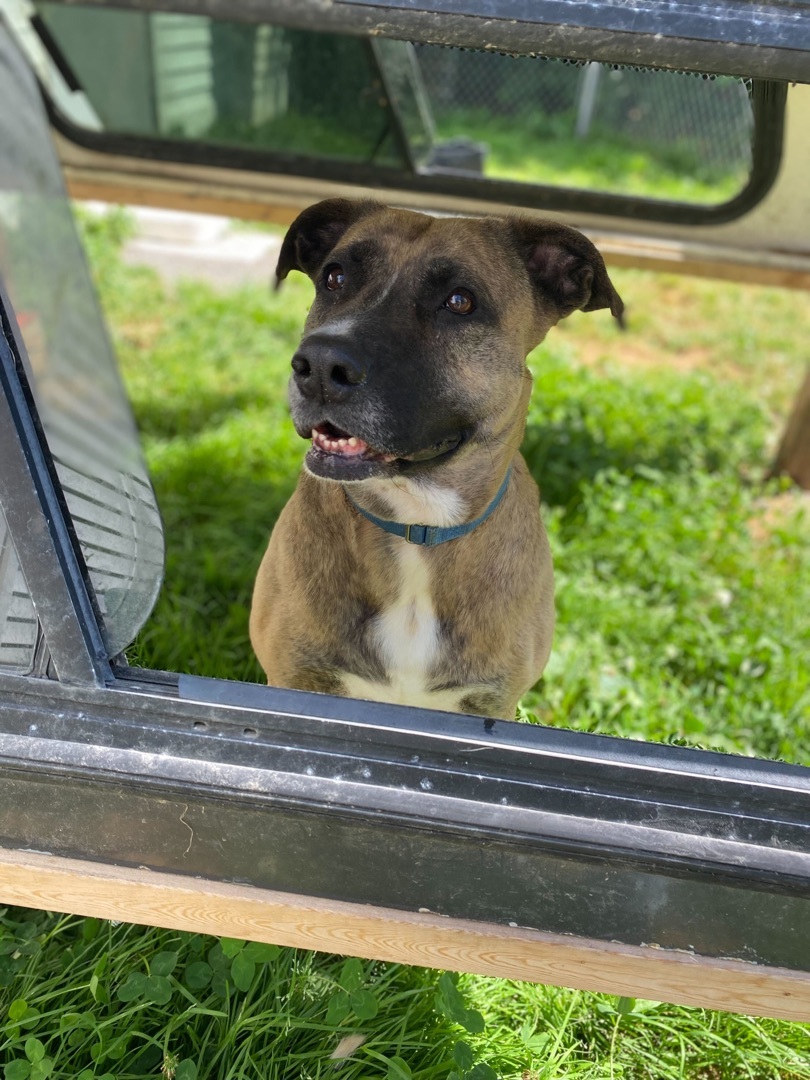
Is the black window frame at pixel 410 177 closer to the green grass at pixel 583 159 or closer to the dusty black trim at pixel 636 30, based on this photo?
the green grass at pixel 583 159

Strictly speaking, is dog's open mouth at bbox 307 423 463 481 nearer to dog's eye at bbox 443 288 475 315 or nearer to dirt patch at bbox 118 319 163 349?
dog's eye at bbox 443 288 475 315

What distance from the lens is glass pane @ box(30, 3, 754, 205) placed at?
426 cm

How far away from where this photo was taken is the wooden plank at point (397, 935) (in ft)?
5.73

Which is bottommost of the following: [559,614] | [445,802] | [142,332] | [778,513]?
[778,513]

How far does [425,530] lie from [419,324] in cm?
48

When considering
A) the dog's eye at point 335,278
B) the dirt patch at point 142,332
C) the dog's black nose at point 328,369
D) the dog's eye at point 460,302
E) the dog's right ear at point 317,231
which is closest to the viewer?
the dog's black nose at point 328,369

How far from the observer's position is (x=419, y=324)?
6.91 feet

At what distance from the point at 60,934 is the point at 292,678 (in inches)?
32.2

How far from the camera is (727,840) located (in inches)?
62.7

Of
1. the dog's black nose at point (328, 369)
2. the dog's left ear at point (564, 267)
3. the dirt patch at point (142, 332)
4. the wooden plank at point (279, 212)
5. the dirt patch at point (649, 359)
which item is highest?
the dog's black nose at point (328, 369)

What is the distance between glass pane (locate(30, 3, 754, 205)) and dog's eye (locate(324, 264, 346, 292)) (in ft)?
Answer: 7.20

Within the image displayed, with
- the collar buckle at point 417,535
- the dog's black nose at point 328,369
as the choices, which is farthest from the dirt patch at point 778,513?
the dog's black nose at point 328,369

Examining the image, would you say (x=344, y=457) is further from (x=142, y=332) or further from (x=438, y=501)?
(x=142, y=332)

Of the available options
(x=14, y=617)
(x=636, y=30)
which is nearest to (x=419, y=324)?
(x=636, y=30)
